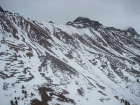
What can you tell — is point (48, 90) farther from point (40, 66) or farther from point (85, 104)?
point (40, 66)

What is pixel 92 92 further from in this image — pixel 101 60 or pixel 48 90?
pixel 101 60

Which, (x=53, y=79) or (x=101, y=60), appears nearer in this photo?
(x=53, y=79)

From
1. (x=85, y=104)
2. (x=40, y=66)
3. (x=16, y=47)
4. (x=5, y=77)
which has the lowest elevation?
(x=85, y=104)

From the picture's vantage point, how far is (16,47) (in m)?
59.0

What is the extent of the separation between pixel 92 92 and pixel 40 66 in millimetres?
21963

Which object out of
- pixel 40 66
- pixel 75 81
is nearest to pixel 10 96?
pixel 40 66

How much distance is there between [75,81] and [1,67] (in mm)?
26165

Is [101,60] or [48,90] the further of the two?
[101,60]

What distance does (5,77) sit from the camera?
3859cm

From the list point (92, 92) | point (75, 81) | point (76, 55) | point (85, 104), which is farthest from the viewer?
point (76, 55)

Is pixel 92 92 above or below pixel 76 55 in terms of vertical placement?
below

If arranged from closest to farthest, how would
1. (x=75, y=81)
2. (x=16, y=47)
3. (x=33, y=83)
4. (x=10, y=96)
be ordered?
(x=10, y=96)
(x=33, y=83)
(x=75, y=81)
(x=16, y=47)

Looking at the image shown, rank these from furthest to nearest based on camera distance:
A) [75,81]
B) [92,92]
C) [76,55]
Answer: [76,55] < [75,81] < [92,92]

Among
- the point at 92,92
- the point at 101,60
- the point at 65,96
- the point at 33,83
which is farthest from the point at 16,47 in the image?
the point at 101,60
